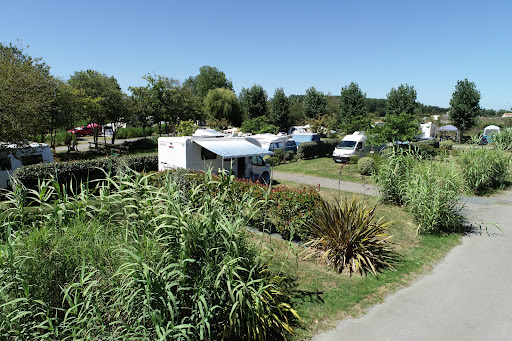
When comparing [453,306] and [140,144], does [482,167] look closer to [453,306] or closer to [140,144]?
[453,306]

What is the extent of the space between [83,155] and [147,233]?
21186mm

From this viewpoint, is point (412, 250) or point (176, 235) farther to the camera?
point (412, 250)

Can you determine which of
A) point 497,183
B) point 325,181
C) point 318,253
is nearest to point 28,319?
point 318,253

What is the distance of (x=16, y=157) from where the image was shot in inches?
454

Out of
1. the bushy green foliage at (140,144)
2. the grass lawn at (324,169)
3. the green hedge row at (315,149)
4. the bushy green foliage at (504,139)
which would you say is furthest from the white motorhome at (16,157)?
the bushy green foliage at (504,139)

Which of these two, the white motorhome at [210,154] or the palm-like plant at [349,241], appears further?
the white motorhome at [210,154]

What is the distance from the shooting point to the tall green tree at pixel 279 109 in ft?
134

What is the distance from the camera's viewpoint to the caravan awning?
481 inches

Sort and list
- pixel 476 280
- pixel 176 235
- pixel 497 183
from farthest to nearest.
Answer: pixel 497 183 < pixel 476 280 < pixel 176 235

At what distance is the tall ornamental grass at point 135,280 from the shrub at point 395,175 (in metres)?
7.00

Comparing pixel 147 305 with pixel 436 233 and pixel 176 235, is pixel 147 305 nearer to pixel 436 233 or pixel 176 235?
pixel 176 235

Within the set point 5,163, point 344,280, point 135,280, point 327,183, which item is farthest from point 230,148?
point 135,280

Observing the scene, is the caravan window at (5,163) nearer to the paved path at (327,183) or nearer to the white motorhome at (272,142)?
the paved path at (327,183)

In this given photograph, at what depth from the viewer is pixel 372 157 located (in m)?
17.1
